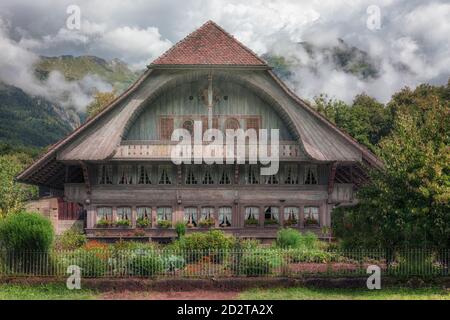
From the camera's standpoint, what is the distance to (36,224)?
2133cm

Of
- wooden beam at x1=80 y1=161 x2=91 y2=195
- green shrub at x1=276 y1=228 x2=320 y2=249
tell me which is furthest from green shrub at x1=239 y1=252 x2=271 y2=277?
wooden beam at x1=80 y1=161 x2=91 y2=195

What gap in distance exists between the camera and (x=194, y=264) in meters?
21.4

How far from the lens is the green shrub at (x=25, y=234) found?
21094mm

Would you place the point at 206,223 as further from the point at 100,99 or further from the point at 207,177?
the point at 100,99

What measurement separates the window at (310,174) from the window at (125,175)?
1043 cm

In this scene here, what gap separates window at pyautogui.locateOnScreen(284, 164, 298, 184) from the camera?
1350 inches

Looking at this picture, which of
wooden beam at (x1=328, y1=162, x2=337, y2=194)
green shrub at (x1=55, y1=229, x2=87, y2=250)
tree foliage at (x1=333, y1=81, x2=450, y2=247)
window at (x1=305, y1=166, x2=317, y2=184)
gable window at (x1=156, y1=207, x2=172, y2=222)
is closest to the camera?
tree foliage at (x1=333, y1=81, x2=450, y2=247)

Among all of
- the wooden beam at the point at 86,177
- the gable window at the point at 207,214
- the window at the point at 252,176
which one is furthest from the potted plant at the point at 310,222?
the wooden beam at the point at 86,177

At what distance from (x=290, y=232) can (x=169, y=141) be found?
31.1ft

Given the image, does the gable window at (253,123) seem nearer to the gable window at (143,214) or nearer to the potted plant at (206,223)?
the potted plant at (206,223)

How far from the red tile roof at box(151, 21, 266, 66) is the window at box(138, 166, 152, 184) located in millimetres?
6252

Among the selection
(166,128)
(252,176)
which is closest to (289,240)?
(252,176)

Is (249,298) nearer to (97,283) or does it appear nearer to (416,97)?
(97,283)

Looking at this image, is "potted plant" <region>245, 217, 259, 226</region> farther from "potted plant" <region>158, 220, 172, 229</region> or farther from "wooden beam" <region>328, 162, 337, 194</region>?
"wooden beam" <region>328, 162, 337, 194</region>
